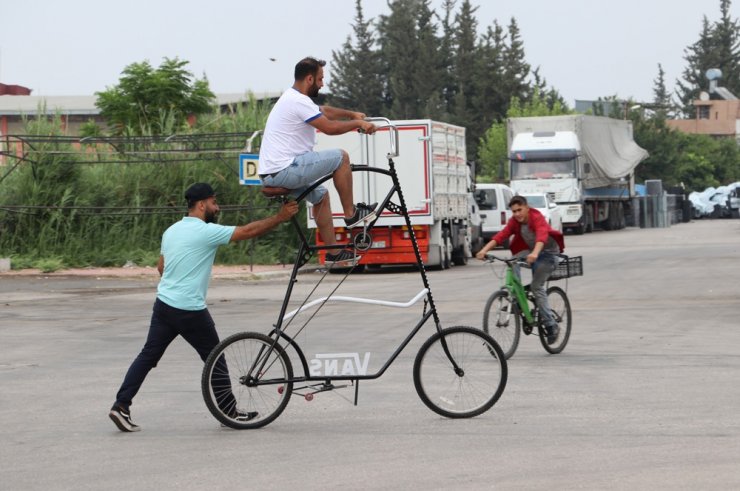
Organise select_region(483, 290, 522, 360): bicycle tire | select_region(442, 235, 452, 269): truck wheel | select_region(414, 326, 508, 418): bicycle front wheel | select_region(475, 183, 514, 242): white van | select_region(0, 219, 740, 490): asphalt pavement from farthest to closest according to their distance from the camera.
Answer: select_region(475, 183, 514, 242): white van < select_region(442, 235, 452, 269): truck wheel < select_region(483, 290, 522, 360): bicycle tire < select_region(414, 326, 508, 418): bicycle front wheel < select_region(0, 219, 740, 490): asphalt pavement

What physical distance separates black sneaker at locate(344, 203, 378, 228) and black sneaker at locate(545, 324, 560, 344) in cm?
474

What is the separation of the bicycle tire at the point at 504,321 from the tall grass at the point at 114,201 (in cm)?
1958

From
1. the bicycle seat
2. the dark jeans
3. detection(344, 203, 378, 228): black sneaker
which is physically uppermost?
the bicycle seat

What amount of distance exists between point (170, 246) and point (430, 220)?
2159 centimetres

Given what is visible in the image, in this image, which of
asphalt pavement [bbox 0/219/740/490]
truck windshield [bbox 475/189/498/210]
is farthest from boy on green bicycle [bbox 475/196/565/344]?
truck windshield [bbox 475/189/498/210]

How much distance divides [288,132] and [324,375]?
1.61 meters

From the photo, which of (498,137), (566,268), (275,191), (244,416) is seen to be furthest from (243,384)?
(498,137)

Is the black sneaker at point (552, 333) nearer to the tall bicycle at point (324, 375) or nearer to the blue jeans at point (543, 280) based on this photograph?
the blue jeans at point (543, 280)

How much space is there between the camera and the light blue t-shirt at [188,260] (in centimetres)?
935

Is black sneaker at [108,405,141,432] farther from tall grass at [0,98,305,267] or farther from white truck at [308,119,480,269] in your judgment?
tall grass at [0,98,305,267]

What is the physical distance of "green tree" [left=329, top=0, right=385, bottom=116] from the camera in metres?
111

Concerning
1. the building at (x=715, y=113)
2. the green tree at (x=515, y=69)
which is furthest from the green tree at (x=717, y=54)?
the green tree at (x=515, y=69)

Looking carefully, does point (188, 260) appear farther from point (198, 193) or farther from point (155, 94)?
point (155, 94)

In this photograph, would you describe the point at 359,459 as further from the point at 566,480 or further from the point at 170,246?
the point at 170,246
